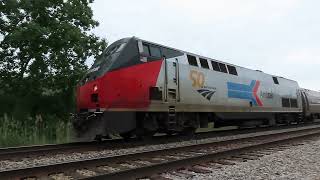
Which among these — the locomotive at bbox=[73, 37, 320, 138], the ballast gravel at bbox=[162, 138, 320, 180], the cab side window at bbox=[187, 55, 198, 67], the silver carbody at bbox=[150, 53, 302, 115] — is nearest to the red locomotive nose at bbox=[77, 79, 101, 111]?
the locomotive at bbox=[73, 37, 320, 138]

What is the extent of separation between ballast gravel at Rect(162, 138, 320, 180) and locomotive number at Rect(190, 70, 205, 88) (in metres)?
5.01

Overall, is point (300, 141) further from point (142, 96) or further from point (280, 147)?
point (142, 96)

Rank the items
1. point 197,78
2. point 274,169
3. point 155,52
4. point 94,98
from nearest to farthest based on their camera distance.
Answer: point 274,169 → point 94,98 → point 155,52 → point 197,78

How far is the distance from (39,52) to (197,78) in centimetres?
718

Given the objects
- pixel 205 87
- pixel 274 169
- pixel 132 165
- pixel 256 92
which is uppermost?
pixel 256 92

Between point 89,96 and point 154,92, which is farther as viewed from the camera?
point 154,92

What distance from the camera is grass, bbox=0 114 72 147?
13352 millimetres

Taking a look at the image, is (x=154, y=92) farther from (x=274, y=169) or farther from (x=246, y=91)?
(x=246, y=91)

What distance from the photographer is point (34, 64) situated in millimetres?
17828

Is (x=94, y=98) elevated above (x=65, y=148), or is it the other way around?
(x=94, y=98)

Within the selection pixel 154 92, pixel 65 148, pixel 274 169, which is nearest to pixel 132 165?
pixel 274 169

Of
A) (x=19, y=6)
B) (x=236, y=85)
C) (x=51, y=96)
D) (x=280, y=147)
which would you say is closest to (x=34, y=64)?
(x=51, y=96)

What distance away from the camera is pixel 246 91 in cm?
1834

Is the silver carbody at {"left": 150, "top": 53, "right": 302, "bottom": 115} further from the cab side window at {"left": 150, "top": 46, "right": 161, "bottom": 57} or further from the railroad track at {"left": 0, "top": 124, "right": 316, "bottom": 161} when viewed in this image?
the railroad track at {"left": 0, "top": 124, "right": 316, "bottom": 161}
